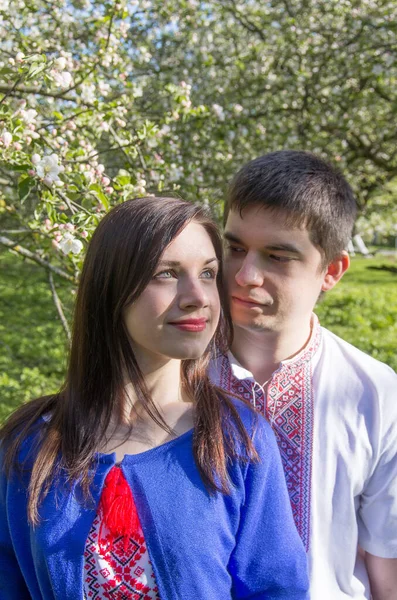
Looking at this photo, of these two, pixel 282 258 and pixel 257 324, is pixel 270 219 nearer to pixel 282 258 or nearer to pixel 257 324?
pixel 282 258

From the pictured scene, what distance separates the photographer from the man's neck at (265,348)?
5.78 ft

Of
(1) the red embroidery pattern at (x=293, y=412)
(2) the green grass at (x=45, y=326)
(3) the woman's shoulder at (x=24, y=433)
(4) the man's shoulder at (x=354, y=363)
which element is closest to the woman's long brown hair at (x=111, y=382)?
(3) the woman's shoulder at (x=24, y=433)

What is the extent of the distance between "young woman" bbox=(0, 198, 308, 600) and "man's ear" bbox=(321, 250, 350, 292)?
0.46 m

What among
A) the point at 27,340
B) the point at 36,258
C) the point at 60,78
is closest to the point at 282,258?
the point at 60,78

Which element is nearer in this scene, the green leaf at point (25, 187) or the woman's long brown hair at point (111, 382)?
the woman's long brown hair at point (111, 382)

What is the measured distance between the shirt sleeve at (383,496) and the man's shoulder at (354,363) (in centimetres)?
6

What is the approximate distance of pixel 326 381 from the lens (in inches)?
A: 68.1

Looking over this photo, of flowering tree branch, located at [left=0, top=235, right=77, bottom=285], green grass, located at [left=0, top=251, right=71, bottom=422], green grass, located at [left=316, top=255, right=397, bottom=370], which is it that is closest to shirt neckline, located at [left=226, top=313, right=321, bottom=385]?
flowering tree branch, located at [left=0, top=235, right=77, bottom=285]

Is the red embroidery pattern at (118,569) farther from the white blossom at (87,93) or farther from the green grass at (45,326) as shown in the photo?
the green grass at (45,326)

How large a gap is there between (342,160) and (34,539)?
556 centimetres

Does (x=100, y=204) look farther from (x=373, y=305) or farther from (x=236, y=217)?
(x=373, y=305)

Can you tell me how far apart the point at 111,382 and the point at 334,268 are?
0.72m

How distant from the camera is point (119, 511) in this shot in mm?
1335

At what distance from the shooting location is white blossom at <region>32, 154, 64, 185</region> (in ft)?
6.80
